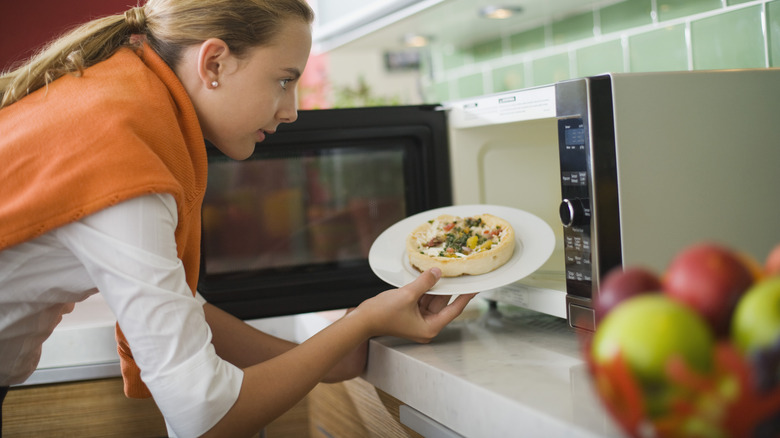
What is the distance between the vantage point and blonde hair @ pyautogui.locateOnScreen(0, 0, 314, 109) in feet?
2.55

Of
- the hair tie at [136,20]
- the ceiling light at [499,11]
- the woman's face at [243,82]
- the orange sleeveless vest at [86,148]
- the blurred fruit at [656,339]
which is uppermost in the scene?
the ceiling light at [499,11]

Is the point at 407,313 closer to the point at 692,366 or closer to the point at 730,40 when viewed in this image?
the point at 692,366

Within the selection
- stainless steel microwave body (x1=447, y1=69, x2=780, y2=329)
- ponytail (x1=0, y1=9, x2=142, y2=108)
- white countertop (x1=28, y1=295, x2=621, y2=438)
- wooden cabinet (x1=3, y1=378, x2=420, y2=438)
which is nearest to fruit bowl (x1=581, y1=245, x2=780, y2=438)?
white countertop (x1=28, y1=295, x2=621, y2=438)

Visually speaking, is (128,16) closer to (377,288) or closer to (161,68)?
(161,68)

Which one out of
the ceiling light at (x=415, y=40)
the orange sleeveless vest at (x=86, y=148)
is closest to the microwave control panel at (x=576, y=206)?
the orange sleeveless vest at (x=86, y=148)

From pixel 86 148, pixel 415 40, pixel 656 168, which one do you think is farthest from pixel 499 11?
pixel 86 148

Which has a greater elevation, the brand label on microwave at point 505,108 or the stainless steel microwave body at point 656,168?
the brand label on microwave at point 505,108

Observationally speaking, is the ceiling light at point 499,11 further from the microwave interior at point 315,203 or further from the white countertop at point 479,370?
the white countertop at point 479,370

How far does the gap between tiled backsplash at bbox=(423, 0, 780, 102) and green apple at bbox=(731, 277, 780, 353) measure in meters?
0.78

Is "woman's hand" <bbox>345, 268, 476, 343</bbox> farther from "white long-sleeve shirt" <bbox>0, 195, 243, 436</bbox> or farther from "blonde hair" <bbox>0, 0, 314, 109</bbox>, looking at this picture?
"blonde hair" <bbox>0, 0, 314, 109</bbox>

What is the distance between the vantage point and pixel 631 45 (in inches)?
49.6

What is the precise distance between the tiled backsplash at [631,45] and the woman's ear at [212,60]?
30.5 inches

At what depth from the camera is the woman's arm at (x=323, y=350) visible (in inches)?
28.1

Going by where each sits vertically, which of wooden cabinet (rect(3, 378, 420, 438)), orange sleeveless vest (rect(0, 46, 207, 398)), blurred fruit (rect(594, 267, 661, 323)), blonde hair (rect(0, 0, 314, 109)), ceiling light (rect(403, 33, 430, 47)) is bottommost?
wooden cabinet (rect(3, 378, 420, 438))
